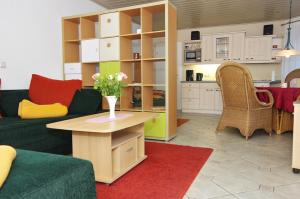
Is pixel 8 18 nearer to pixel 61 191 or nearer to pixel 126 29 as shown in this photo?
pixel 126 29

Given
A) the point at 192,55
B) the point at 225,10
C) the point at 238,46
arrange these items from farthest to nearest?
the point at 192,55 → the point at 238,46 → the point at 225,10

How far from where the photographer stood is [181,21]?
602 cm

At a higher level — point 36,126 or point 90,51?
point 90,51

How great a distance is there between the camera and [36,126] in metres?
2.32

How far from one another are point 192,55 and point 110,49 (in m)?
3.11

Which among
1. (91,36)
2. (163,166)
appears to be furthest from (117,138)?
(91,36)

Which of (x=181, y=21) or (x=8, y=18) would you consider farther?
(x=181, y=21)

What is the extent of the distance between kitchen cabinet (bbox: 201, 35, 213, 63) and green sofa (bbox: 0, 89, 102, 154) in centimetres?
381

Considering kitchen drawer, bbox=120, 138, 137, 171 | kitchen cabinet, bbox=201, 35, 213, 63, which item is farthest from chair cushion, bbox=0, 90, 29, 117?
kitchen cabinet, bbox=201, 35, 213, 63

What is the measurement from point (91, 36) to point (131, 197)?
10.3 feet

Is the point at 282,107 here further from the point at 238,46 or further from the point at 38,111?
the point at 38,111

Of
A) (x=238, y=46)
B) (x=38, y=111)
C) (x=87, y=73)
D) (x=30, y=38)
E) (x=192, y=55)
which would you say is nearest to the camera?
(x=38, y=111)

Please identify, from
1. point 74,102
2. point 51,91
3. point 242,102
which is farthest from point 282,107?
point 51,91

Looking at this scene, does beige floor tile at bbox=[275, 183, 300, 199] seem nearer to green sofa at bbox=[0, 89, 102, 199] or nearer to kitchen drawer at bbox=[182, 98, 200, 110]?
green sofa at bbox=[0, 89, 102, 199]
